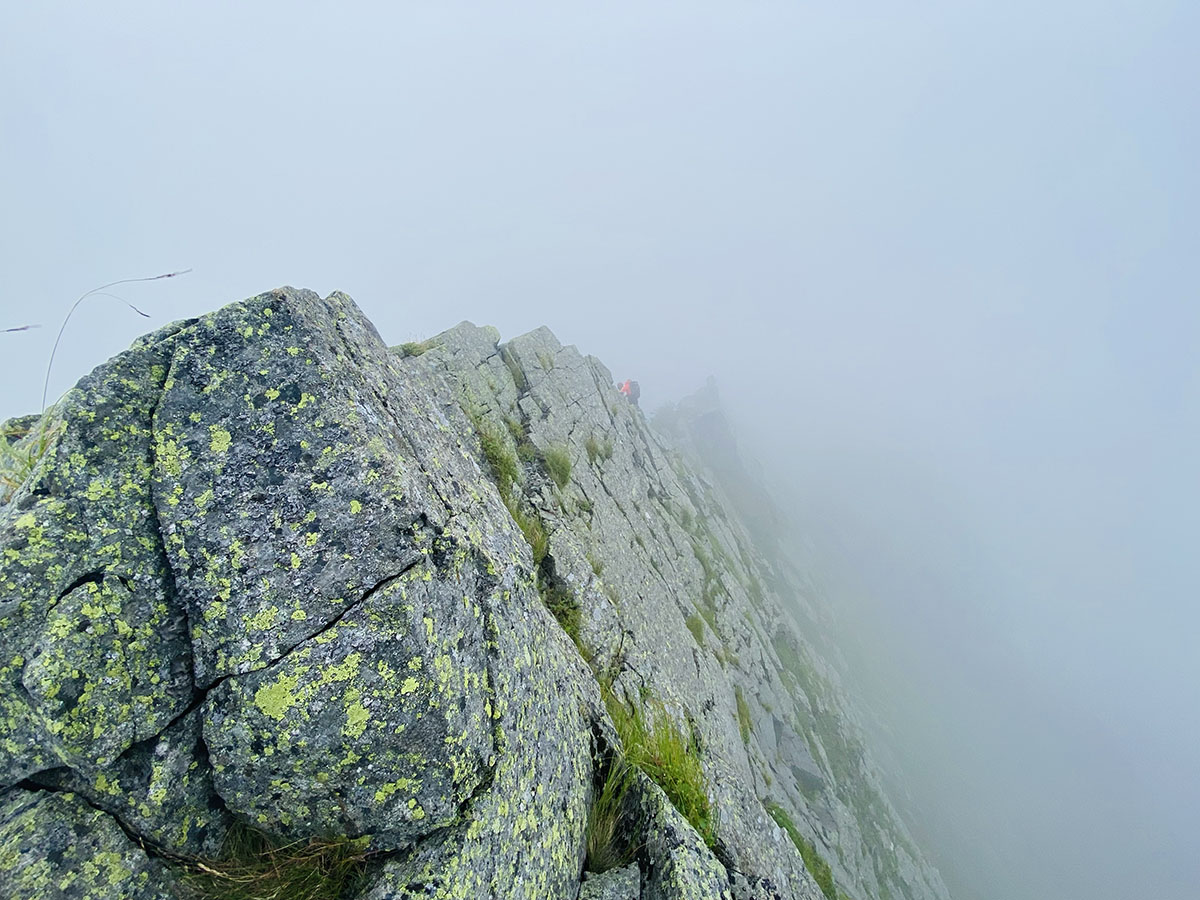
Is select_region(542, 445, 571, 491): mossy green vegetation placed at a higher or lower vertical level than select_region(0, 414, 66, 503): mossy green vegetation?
lower

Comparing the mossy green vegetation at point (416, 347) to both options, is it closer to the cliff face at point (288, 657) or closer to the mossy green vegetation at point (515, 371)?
the mossy green vegetation at point (515, 371)

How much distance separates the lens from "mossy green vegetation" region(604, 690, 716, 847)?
6895 mm

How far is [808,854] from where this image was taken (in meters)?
16.2

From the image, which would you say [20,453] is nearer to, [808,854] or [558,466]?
[558,466]

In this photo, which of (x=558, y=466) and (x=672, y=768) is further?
(x=558, y=466)

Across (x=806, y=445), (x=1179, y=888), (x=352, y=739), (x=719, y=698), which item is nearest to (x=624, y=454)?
(x=719, y=698)

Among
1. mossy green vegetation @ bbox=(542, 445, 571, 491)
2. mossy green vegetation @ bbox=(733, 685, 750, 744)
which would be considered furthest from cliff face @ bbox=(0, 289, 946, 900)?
mossy green vegetation @ bbox=(733, 685, 750, 744)

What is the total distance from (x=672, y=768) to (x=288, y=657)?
18.6 feet

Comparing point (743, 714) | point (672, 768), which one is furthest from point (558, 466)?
point (743, 714)

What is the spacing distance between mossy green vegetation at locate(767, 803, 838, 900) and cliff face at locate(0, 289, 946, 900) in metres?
10.8

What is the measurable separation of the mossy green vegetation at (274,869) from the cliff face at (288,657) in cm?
4

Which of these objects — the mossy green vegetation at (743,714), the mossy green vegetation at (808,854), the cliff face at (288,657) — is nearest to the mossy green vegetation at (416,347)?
the cliff face at (288,657)

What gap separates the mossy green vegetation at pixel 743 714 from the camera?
1703 cm

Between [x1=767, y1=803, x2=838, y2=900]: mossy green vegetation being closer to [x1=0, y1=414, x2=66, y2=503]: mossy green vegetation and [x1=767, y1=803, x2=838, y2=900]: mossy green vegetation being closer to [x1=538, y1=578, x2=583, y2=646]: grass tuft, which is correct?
[x1=538, y1=578, x2=583, y2=646]: grass tuft
